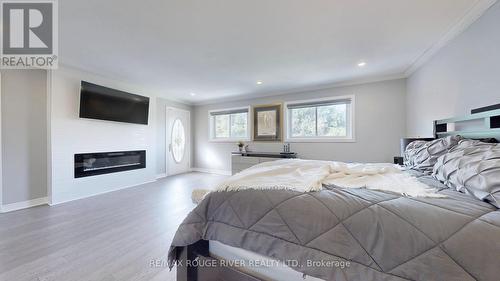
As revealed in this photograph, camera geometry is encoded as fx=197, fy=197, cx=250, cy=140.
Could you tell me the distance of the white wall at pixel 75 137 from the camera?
11.4 feet

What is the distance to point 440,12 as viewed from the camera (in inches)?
82.0

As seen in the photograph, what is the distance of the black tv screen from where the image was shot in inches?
151

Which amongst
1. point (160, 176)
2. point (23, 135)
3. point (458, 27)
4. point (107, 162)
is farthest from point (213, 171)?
point (458, 27)

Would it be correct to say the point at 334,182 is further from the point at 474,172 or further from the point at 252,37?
the point at 252,37

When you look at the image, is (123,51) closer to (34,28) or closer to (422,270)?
(34,28)

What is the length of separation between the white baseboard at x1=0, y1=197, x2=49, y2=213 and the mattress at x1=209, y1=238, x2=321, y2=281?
4.00 meters

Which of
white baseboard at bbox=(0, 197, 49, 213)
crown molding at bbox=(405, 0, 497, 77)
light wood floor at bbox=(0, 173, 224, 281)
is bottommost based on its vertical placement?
light wood floor at bbox=(0, 173, 224, 281)

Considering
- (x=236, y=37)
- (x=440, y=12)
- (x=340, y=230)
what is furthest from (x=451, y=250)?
(x=236, y=37)

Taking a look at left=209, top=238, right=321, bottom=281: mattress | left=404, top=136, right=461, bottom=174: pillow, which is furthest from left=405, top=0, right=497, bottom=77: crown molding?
left=209, top=238, right=321, bottom=281: mattress

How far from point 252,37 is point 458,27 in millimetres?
2387

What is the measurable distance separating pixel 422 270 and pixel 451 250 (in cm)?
13

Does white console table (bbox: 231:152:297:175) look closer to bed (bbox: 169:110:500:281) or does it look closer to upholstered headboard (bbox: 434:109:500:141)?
upholstered headboard (bbox: 434:109:500:141)

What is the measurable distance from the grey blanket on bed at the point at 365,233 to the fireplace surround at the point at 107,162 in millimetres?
3793

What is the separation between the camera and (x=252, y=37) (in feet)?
8.54
